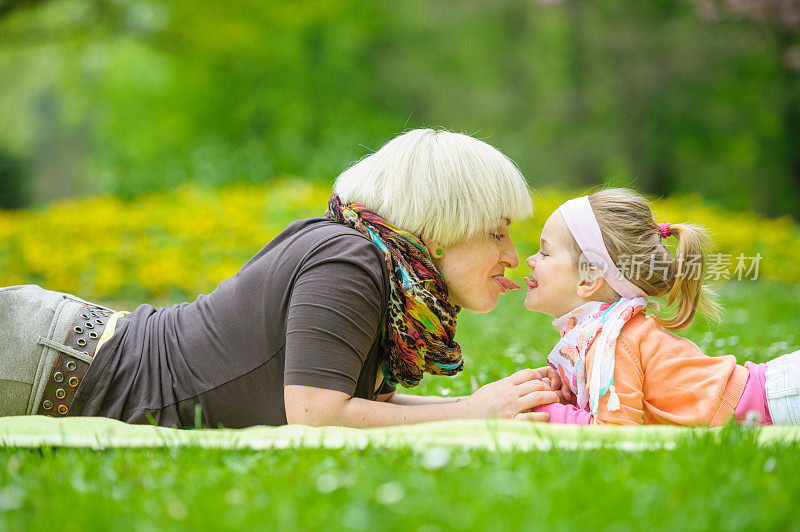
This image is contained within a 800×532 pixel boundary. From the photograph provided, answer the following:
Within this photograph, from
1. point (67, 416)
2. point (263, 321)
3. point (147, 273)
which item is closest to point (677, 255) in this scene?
point (263, 321)

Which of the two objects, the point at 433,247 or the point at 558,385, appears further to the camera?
the point at 558,385

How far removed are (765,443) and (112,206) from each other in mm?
9406

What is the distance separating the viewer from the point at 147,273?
324 inches

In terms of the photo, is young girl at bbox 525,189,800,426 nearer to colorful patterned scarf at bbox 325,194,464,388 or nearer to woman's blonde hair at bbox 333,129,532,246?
woman's blonde hair at bbox 333,129,532,246

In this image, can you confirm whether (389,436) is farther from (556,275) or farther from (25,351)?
(25,351)

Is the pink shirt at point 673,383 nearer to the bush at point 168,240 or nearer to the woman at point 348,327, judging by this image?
the woman at point 348,327

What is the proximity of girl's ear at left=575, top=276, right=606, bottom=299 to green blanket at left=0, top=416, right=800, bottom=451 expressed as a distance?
0.80 meters

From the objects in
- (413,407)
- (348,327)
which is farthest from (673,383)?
(348,327)

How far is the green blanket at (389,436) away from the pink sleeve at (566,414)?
29 centimetres

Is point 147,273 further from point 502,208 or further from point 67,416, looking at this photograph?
point 502,208

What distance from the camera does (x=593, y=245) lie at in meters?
3.28

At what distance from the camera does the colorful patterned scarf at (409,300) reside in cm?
287

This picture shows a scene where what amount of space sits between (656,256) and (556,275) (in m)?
0.43

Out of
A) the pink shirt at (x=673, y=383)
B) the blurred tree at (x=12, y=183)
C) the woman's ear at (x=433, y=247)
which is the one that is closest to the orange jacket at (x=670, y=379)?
the pink shirt at (x=673, y=383)
